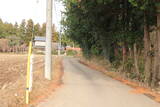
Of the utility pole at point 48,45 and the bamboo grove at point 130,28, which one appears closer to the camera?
the utility pole at point 48,45

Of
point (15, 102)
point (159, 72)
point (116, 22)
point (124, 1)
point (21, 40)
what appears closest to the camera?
point (15, 102)

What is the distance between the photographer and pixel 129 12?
695 inches

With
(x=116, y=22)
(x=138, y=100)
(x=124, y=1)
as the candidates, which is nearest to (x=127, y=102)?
(x=138, y=100)

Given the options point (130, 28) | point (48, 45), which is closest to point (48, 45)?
point (48, 45)

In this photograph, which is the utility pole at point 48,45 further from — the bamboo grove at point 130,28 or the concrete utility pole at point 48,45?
the bamboo grove at point 130,28

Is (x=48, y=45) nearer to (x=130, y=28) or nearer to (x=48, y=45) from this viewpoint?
(x=48, y=45)

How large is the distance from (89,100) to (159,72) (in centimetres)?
641

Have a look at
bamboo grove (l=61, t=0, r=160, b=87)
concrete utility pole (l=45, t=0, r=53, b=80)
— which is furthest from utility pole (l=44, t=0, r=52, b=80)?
bamboo grove (l=61, t=0, r=160, b=87)

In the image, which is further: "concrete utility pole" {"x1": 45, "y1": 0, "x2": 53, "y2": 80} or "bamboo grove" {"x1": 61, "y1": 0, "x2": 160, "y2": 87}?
"bamboo grove" {"x1": 61, "y1": 0, "x2": 160, "y2": 87}

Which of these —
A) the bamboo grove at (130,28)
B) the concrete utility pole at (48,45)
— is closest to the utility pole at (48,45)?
the concrete utility pole at (48,45)

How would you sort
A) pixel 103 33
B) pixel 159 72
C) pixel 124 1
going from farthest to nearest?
1. pixel 103 33
2. pixel 124 1
3. pixel 159 72

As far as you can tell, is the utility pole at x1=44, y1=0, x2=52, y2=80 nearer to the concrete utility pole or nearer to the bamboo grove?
the concrete utility pole

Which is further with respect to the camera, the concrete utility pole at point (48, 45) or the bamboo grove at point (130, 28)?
the bamboo grove at point (130, 28)

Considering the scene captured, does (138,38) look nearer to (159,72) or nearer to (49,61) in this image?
(159,72)
